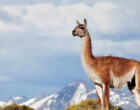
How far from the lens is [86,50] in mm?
13023

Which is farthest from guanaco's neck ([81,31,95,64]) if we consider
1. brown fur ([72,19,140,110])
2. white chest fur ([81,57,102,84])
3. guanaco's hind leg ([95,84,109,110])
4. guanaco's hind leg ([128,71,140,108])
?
guanaco's hind leg ([128,71,140,108])

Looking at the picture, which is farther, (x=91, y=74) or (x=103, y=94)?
(x=91, y=74)

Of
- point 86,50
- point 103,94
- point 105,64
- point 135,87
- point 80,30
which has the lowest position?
point 103,94

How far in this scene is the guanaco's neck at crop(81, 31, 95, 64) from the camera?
42.5 feet

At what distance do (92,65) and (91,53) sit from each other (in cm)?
74

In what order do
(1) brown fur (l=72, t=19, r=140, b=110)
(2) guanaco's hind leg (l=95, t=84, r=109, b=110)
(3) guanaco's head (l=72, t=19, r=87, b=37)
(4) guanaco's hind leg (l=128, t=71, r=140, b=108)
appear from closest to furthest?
(2) guanaco's hind leg (l=95, t=84, r=109, b=110) → (1) brown fur (l=72, t=19, r=140, b=110) → (4) guanaco's hind leg (l=128, t=71, r=140, b=108) → (3) guanaco's head (l=72, t=19, r=87, b=37)

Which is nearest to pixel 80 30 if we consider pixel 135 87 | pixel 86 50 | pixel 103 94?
pixel 86 50

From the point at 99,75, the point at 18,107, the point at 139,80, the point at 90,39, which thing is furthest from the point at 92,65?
the point at 18,107

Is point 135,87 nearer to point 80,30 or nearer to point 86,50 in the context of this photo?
point 86,50

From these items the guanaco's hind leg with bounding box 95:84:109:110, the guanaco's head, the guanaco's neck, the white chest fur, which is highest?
the guanaco's head

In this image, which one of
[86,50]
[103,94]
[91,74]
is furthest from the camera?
[86,50]

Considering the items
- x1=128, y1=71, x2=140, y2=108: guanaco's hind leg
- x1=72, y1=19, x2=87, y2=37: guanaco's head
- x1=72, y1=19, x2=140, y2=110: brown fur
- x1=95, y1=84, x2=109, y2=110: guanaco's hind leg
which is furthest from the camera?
x1=72, y1=19, x2=87, y2=37: guanaco's head

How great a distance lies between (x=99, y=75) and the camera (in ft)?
40.5

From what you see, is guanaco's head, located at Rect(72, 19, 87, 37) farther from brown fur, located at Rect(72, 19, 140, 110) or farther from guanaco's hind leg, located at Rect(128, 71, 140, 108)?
guanaco's hind leg, located at Rect(128, 71, 140, 108)
